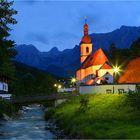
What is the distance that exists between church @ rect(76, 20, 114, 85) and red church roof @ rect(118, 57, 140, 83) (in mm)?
9106

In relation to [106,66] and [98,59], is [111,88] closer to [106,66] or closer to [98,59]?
[106,66]

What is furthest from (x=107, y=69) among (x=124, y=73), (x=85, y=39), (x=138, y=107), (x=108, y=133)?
(x=108, y=133)

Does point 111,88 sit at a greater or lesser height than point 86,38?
lesser

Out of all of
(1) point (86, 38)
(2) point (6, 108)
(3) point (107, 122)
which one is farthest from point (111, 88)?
(1) point (86, 38)

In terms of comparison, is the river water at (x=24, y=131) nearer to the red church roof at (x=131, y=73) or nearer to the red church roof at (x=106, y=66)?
the red church roof at (x=131, y=73)

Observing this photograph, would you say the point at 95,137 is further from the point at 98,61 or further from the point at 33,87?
the point at 33,87

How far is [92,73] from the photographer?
386 ft

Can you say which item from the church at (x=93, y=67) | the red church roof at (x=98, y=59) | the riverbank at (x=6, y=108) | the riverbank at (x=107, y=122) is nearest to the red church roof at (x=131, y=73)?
the church at (x=93, y=67)

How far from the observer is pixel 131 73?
255ft

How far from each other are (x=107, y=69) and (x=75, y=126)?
61650mm

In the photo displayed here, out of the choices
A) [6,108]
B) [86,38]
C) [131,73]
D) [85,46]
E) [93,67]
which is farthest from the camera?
[85,46]

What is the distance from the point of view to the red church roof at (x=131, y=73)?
75363 millimetres

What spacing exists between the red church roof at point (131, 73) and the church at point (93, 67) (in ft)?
29.9

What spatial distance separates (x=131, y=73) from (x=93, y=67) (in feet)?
132
